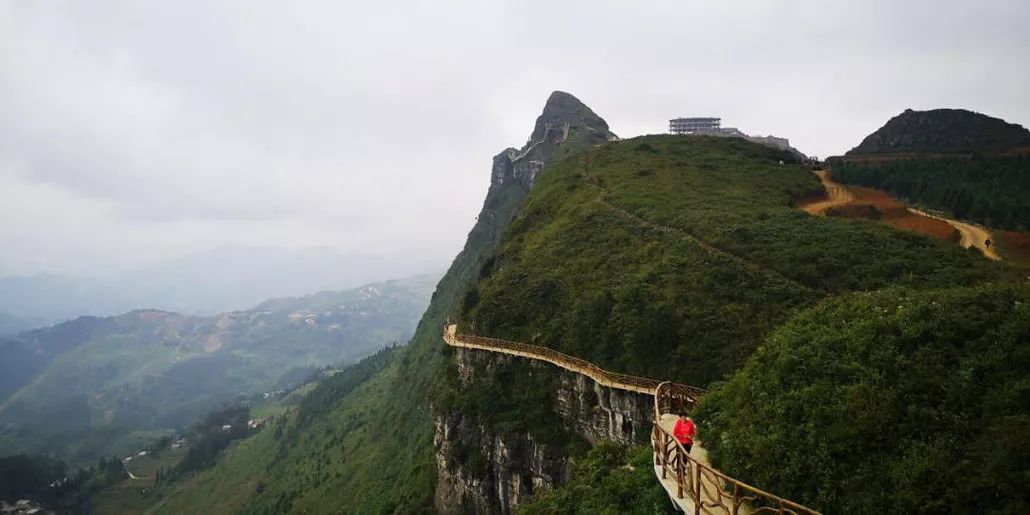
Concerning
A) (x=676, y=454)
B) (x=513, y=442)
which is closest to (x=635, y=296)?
(x=513, y=442)

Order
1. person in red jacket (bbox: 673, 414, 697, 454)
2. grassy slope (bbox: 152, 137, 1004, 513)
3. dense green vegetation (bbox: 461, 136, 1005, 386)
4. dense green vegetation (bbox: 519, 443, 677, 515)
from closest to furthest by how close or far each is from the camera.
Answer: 1. person in red jacket (bbox: 673, 414, 697, 454)
2. dense green vegetation (bbox: 519, 443, 677, 515)
3. dense green vegetation (bbox: 461, 136, 1005, 386)
4. grassy slope (bbox: 152, 137, 1004, 513)

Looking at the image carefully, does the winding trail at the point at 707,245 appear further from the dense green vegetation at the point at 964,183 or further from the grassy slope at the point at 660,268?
the dense green vegetation at the point at 964,183

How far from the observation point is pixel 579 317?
40.9 metres

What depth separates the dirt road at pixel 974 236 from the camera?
123ft

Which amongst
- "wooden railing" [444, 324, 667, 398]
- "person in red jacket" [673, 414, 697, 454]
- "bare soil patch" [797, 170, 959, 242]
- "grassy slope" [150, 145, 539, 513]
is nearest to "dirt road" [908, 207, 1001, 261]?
"bare soil patch" [797, 170, 959, 242]

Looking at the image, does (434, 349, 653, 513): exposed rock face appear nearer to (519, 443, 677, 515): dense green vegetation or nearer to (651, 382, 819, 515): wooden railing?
(519, 443, 677, 515): dense green vegetation

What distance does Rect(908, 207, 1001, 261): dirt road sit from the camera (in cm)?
3744

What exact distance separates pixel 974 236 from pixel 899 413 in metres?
37.6

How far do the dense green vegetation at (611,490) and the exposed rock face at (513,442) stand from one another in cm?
498

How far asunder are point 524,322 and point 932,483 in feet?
113

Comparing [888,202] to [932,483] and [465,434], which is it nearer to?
[465,434]

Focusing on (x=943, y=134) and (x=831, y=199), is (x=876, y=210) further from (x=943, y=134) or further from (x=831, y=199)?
(x=943, y=134)

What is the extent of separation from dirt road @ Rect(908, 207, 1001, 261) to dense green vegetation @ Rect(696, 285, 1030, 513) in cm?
2551

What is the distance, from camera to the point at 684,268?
132ft
